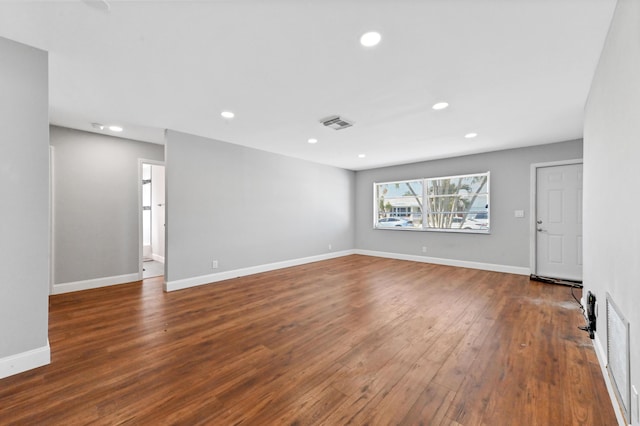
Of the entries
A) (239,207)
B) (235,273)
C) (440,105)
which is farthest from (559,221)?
(235,273)

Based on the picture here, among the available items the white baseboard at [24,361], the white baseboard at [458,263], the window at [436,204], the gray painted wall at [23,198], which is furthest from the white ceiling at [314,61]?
the white baseboard at [458,263]

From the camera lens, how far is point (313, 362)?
203cm

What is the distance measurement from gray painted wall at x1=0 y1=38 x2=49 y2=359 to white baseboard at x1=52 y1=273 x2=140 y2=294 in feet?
7.94

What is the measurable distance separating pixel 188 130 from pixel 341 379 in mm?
3890

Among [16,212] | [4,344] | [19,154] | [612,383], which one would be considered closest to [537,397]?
[612,383]

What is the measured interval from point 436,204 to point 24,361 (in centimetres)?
662

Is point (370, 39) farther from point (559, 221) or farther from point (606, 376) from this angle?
point (559, 221)

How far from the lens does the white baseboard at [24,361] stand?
72.0 inches

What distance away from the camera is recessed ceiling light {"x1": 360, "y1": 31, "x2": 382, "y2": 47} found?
181 cm

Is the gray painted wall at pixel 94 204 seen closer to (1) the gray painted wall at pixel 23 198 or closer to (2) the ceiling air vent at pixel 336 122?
(1) the gray painted wall at pixel 23 198

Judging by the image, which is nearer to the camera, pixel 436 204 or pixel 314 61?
pixel 314 61

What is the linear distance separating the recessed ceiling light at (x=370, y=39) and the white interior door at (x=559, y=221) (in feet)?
15.3

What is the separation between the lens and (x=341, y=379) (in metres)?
1.81

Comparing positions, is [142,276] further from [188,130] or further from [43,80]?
[43,80]
